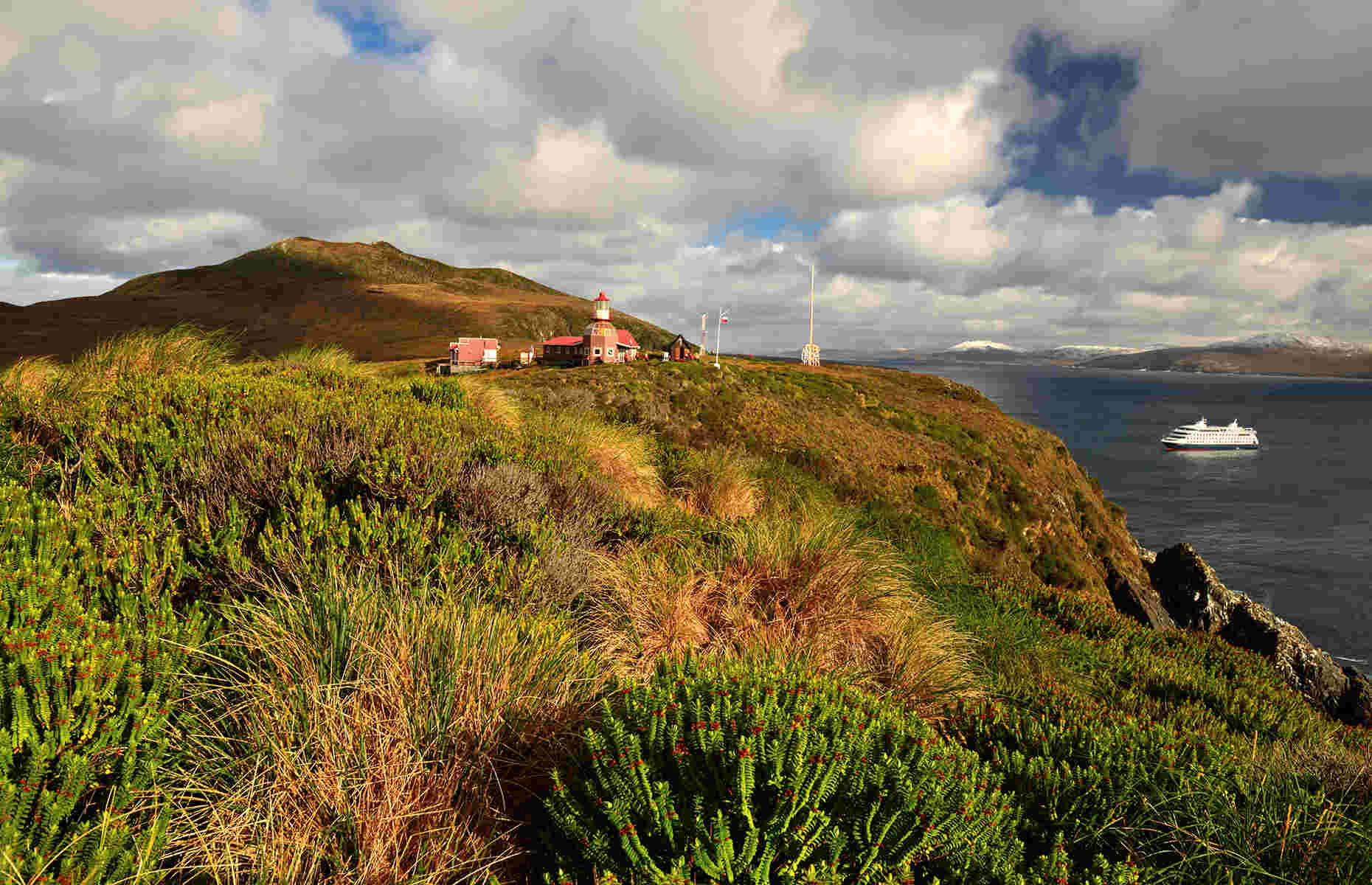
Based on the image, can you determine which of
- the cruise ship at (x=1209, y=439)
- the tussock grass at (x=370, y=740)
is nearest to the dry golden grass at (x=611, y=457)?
the tussock grass at (x=370, y=740)

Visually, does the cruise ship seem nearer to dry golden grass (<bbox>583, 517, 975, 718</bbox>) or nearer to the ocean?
the ocean

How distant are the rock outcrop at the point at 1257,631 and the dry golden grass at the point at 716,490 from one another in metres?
10.5

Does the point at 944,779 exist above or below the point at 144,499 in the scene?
below

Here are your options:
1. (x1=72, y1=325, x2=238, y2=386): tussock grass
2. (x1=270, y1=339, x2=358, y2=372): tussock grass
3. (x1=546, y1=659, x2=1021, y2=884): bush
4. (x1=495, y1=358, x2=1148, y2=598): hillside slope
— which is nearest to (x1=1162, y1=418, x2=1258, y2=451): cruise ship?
(x1=495, y1=358, x2=1148, y2=598): hillside slope

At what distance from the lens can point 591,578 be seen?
209 inches

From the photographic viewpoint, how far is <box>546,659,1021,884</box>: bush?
2.46 metres

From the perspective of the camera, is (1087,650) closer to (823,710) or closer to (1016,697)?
(1016,697)

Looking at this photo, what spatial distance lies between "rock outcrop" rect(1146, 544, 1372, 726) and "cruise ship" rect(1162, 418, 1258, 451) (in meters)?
75.8

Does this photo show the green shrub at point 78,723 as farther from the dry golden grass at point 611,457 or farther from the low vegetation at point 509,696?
the dry golden grass at point 611,457

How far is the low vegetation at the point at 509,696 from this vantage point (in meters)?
2.55

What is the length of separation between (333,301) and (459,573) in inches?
5012

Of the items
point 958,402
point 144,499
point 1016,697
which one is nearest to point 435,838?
point 144,499

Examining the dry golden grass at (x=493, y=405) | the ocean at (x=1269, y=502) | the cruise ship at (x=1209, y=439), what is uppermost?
the dry golden grass at (x=493, y=405)

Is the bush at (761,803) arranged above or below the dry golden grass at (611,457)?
below
